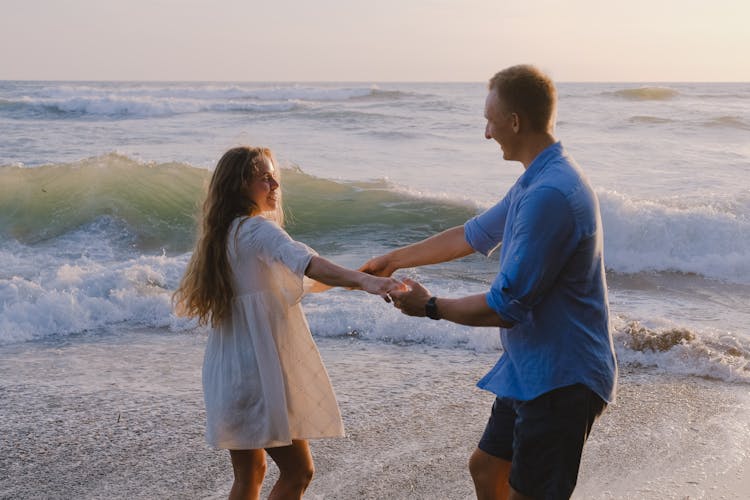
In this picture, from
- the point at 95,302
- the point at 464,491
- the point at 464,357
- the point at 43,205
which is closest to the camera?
the point at 464,491

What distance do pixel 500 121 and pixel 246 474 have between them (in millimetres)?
1598

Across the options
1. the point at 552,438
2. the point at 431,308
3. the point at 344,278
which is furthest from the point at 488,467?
the point at 344,278

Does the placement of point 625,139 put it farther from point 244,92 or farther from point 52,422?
point 244,92

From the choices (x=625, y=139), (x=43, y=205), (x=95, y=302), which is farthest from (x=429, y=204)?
(x=625, y=139)

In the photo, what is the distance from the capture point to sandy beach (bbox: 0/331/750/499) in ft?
14.4

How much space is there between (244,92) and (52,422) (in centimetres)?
4087

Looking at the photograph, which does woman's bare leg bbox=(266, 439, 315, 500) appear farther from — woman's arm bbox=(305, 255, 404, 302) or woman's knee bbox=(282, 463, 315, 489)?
woman's arm bbox=(305, 255, 404, 302)

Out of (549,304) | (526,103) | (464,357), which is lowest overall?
(464,357)

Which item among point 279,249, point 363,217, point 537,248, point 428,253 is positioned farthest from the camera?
point 363,217

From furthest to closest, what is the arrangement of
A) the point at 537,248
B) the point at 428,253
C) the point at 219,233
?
the point at 428,253
the point at 219,233
the point at 537,248

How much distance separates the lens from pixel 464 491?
430 cm

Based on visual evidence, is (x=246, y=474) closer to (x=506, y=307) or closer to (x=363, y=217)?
(x=506, y=307)

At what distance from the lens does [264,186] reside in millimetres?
3123

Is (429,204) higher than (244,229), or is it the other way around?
(244,229)
